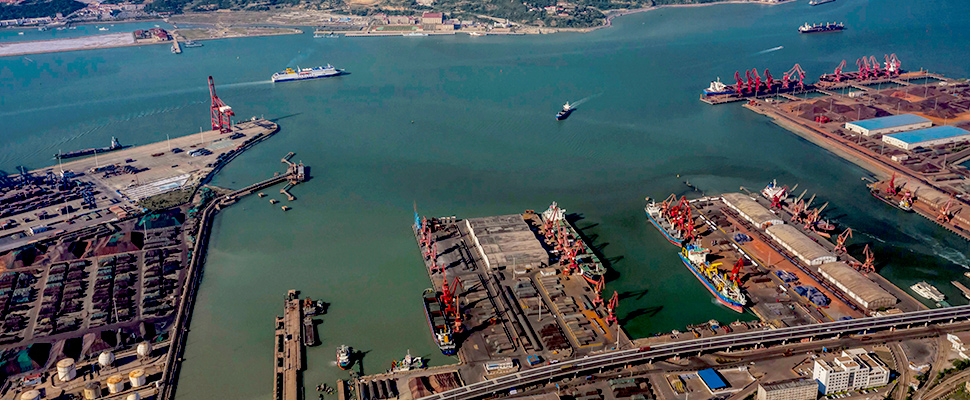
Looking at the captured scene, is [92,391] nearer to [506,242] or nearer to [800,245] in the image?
[506,242]

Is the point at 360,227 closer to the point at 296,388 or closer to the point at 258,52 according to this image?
the point at 296,388

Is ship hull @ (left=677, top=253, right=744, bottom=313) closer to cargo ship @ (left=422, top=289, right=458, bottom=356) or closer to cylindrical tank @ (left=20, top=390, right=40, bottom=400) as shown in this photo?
cargo ship @ (left=422, top=289, right=458, bottom=356)

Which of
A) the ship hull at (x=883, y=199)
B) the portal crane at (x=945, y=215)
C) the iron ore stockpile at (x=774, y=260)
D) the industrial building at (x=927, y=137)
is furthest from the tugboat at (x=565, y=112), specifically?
the portal crane at (x=945, y=215)

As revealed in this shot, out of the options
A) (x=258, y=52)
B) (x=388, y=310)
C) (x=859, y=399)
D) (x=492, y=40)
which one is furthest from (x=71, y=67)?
(x=859, y=399)

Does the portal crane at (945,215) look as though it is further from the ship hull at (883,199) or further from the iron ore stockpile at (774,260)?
the iron ore stockpile at (774,260)

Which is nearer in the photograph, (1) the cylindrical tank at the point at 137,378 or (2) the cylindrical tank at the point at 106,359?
(1) the cylindrical tank at the point at 137,378

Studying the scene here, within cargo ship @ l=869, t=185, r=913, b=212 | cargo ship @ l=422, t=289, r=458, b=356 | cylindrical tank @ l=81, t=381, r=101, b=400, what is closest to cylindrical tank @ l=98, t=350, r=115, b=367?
cylindrical tank @ l=81, t=381, r=101, b=400
